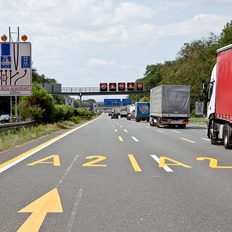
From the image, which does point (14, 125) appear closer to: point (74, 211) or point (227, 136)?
point (227, 136)

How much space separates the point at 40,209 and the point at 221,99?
28.2 feet

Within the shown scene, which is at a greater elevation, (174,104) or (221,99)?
(221,99)

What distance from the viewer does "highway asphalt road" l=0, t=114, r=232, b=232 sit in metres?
3.49

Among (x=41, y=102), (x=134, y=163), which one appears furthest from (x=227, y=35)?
(x=134, y=163)

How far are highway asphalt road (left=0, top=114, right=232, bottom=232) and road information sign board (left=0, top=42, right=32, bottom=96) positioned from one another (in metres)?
9.85

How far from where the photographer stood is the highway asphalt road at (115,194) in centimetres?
349

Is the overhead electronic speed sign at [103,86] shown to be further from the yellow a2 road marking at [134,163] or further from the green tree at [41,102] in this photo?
the yellow a2 road marking at [134,163]

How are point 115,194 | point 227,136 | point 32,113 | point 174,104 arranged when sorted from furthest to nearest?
point 174,104
point 32,113
point 227,136
point 115,194

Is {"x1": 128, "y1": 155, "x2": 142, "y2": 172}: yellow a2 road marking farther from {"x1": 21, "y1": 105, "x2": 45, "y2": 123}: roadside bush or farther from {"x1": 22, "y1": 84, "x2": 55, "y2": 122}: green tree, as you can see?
{"x1": 22, "y1": 84, "x2": 55, "y2": 122}: green tree

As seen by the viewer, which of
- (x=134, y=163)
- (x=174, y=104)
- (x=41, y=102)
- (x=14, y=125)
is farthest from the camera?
(x=174, y=104)

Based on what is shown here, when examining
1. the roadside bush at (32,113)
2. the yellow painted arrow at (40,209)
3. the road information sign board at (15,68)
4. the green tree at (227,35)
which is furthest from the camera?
the green tree at (227,35)

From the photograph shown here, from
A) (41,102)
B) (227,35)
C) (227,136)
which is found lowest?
(227,136)

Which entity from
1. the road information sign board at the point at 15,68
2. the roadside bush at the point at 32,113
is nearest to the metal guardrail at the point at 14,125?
the roadside bush at the point at 32,113

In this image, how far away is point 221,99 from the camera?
10766 mm
